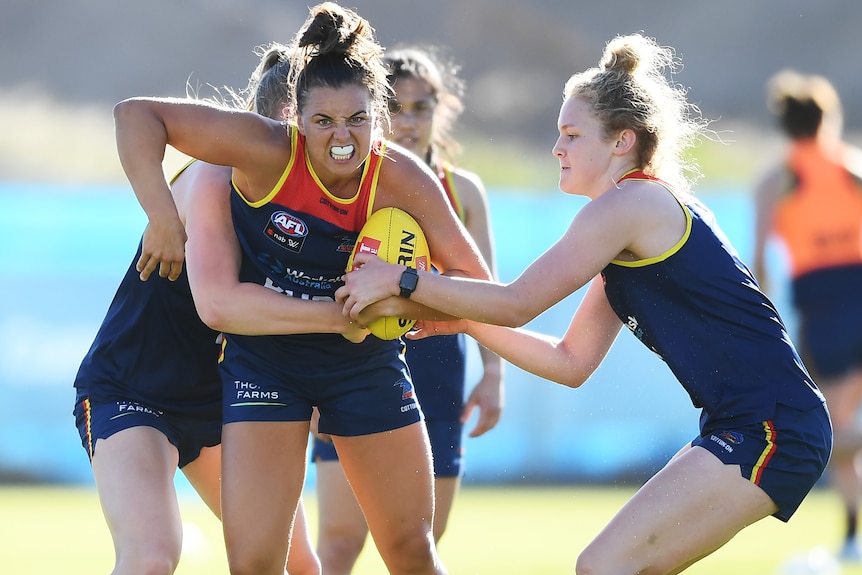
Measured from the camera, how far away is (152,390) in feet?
14.1

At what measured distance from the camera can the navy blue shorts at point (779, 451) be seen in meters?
3.73

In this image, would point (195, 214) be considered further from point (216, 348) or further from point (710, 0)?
point (710, 0)

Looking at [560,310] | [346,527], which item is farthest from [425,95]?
[560,310]

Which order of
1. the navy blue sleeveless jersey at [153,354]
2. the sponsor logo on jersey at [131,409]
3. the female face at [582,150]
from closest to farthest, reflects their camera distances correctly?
1. the female face at [582,150]
2. the sponsor logo on jersey at [131,409]
3. the navy blue sleeveless jersey at [153,354]

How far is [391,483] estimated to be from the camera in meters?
4.17

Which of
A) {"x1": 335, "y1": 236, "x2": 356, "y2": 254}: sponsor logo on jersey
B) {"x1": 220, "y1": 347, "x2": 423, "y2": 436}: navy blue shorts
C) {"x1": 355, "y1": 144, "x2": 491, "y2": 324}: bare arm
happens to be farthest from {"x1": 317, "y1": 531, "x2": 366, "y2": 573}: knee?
{"x1": 335, "y1": 236, "x2": 356, "y2": 254}: sponsor logo on jersey

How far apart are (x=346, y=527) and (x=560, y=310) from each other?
335 inches

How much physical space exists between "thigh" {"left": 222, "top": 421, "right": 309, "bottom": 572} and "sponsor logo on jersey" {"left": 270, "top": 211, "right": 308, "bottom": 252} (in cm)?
60

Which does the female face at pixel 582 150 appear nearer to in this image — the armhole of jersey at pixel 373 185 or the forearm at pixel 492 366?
the armhole of jersey at pixel 373 185

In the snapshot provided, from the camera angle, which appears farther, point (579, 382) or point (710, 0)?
point (710, 0)

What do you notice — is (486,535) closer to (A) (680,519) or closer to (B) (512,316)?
(B) (512,316)

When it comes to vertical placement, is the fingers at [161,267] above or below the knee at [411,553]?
above

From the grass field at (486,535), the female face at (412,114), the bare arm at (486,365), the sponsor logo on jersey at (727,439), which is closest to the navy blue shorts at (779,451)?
the sponsor logo on jersey at (727,439)

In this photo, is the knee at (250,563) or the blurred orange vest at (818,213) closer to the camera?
the knee at (250,563)
